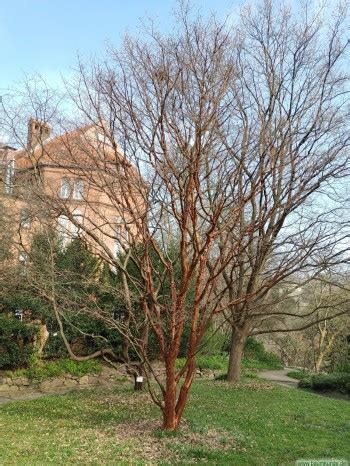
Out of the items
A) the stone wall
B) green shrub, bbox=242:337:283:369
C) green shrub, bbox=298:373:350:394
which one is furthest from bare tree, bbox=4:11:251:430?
green shrub, bbox=242:337:283:369

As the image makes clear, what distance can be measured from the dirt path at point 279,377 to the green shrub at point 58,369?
6717 millimetres

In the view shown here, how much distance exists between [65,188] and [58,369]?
7093 mm

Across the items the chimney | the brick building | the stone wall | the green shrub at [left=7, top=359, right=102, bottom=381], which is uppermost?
the chimney

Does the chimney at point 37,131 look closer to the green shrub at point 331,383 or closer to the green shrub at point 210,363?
the green shrub at point 210,363

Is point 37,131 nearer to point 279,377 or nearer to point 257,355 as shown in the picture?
point 279,377

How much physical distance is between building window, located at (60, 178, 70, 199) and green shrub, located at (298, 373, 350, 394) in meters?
10.9

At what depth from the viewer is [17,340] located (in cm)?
1529

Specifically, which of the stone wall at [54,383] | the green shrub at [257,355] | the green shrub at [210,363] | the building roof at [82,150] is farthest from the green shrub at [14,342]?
the green shrub at [257,355]

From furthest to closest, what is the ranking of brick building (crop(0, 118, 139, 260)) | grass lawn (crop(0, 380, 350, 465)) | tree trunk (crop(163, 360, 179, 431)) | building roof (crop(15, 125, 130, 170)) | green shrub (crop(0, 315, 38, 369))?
1. green shrub (crop(0, 315, 38, 369))
2. building roof (crop(15, 125, 130, 170))
3. brick building (crop(0, 118, 139, 260))
4. tree trunk (crop(163, 360, 179, 431))
5. grass lawn (crop(0, 380, 350, 465))

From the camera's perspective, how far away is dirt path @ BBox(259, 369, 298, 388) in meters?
18.5

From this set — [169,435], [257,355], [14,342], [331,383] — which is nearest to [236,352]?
[331,383]

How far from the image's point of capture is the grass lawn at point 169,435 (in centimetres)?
601

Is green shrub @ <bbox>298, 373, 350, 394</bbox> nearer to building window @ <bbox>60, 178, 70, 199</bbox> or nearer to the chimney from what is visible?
building window @ <bbox>60, 178, 70, 199</bbox>

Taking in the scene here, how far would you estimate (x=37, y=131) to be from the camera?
9.66 metres
